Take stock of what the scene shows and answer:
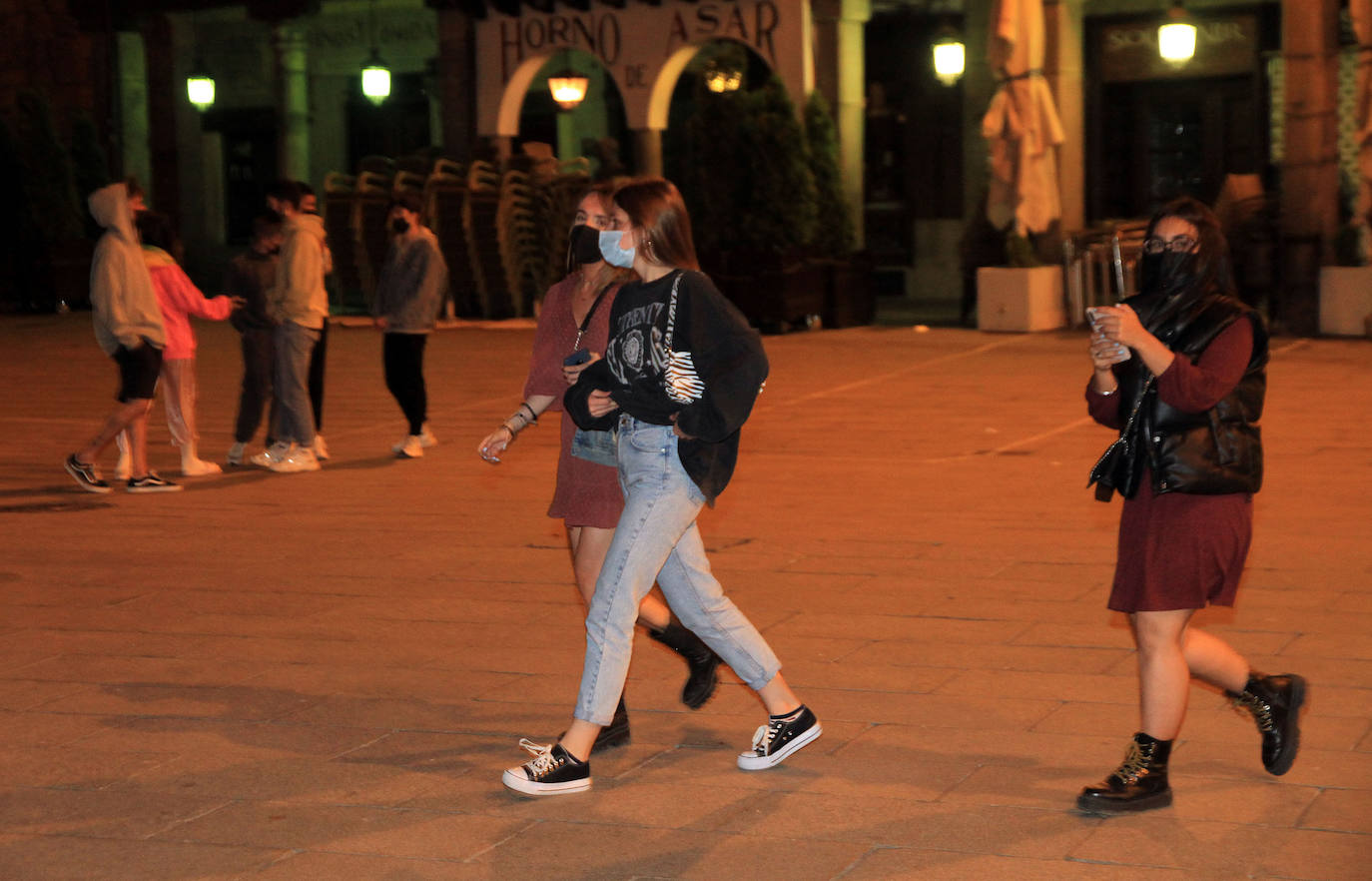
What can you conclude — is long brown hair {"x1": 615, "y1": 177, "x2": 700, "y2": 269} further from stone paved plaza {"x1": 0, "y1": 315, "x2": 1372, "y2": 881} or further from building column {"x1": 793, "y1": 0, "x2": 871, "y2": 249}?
building column {"x1": 793, "y1": 0, "x2": 871, "y2": 249}

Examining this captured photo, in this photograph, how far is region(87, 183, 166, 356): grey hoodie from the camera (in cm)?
1021

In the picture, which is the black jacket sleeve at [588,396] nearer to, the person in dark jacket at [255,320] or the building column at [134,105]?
the person in dark jacket at [255,320]

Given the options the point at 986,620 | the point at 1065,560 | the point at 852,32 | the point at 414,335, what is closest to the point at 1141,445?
the point at 986,620

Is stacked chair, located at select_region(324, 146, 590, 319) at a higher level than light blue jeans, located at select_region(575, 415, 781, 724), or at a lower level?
higher

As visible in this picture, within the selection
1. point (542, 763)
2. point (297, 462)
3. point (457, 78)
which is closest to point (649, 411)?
point (542, 763)

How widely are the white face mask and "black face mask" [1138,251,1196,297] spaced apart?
1.36 meters

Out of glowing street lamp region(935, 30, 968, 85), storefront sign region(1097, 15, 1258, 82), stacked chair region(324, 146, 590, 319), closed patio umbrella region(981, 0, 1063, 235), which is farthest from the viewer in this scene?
storefront sign region(1097, 15, 1258, 82)

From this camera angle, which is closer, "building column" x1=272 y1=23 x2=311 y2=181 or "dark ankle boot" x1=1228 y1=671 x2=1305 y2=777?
"dark ankle boot" x1=1228 y1=671 x2=1305 y2=777

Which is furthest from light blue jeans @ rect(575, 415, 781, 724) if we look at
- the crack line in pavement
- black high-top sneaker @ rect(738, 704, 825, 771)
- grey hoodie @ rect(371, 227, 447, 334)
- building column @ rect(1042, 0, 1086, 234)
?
building column @ rect(1042, 0, 1086, 234)

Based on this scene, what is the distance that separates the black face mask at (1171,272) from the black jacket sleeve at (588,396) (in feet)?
4.71

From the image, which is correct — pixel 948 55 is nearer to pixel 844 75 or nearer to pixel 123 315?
pixel 844 75

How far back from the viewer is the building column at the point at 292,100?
2653 centimetres

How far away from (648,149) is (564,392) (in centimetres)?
1736

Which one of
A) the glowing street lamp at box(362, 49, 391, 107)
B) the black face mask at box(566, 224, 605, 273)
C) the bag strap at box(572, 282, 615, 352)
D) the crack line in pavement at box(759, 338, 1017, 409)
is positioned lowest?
the crack line in pavement at box(759, 338, 1017, 409)
